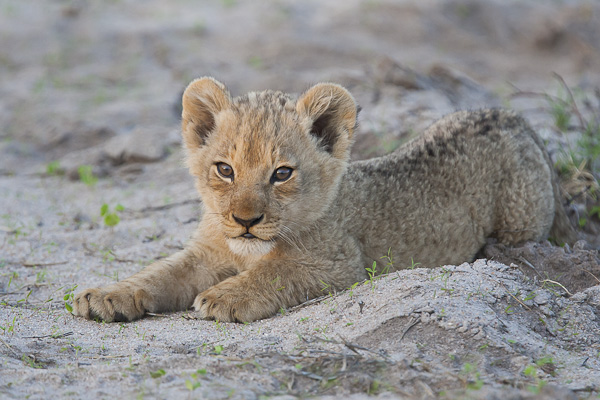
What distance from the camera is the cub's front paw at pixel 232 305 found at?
4.81 metres

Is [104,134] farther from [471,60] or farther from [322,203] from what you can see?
[471,60]

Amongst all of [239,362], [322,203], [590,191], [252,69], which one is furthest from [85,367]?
[252,69]

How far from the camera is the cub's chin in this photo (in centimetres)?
491

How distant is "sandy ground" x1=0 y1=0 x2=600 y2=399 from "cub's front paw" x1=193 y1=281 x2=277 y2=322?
Answer: 11cm

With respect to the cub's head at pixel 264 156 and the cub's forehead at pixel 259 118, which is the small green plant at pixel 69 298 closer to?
the cub's head at pixel 264 156

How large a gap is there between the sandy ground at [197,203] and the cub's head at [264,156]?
2.14ft

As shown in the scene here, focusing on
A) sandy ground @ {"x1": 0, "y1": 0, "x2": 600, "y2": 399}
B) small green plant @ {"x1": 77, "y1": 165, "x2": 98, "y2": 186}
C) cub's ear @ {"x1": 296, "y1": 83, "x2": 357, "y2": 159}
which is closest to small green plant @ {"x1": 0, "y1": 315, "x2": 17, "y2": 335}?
sandy ground @ {"x1": 0, "y1": 0, "x2": 600, "y2": 399}

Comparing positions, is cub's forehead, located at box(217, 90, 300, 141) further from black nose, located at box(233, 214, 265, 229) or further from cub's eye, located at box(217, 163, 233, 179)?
black nose, located at box(233, 214, 265, 229)

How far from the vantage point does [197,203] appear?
784 cm

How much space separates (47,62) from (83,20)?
1829mm

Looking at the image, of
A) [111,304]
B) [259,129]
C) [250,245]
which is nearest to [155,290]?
[111,304]

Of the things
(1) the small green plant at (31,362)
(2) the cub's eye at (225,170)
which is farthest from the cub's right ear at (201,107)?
(1) the small green plant at (31,362)

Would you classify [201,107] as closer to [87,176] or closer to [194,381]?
[194,381]

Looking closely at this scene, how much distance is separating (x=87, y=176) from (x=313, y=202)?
4677mm
